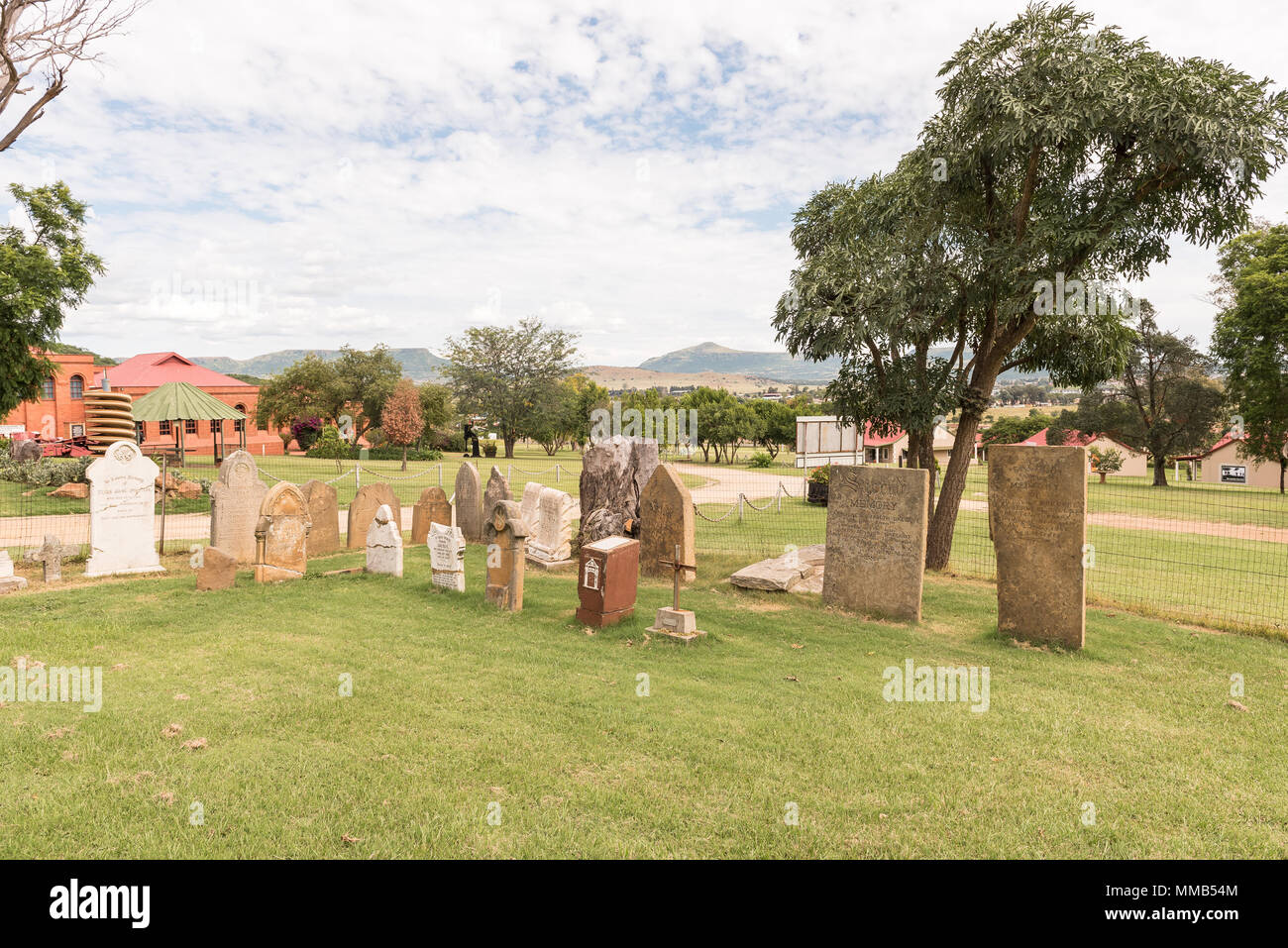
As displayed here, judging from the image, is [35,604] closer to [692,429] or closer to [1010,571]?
[1010,571]

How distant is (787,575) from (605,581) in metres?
3.46

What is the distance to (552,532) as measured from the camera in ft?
42.1

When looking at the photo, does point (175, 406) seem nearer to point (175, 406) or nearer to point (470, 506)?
point (175, 406)

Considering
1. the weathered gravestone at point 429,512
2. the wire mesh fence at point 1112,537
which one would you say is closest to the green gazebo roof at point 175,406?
the wire mesh fence at point 1112,537

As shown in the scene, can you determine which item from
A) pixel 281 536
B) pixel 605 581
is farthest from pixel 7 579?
pixel 605 581

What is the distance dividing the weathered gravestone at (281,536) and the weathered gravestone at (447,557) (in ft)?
7.56

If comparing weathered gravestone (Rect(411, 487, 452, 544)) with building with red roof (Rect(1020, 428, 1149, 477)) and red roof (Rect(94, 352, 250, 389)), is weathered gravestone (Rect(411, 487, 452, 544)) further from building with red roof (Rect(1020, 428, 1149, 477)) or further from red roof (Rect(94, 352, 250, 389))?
building with red roof (Rect(1020, 428, 1149, 477))

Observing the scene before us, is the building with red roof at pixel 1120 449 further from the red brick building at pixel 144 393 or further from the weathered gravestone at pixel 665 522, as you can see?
the red brick building at pixel 144 393

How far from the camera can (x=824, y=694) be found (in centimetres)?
644

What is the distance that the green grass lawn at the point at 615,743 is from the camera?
4078 millimetres

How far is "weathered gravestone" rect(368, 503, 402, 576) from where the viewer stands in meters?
10.9
